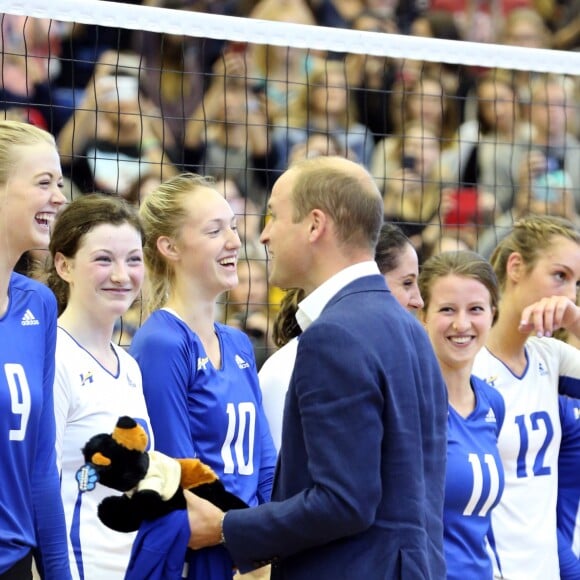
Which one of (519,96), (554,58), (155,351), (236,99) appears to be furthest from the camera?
(519,96)

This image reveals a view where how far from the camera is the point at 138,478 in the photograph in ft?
10.9

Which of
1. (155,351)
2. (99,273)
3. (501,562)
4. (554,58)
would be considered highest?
(554,58)

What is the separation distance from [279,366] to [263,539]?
1536 millimetres

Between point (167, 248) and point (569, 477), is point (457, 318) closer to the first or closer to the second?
point (569, 477)

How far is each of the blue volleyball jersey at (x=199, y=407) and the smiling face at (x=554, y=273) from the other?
1467 millimetres

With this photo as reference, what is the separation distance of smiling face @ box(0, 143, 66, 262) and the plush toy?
2.43 ft

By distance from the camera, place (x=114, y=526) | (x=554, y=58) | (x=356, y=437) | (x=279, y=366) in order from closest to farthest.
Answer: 1. (x=356, y=437)
2. (x=114, y=526)
3. (x=279, y=366)
4. (x=554, y=58)

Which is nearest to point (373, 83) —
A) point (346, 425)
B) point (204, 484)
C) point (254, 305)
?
point (254, 305)

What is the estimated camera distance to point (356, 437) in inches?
121

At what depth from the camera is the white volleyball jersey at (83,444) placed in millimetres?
4074

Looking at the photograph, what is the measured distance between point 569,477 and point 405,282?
1203mm

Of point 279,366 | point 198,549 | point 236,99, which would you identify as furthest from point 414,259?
point 236,99

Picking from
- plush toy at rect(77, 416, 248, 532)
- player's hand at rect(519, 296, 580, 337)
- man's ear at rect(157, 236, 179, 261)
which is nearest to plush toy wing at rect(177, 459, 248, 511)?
plush toy at rect(77, 416, 248, 532)

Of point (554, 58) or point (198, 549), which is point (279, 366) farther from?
point (554, 58)
